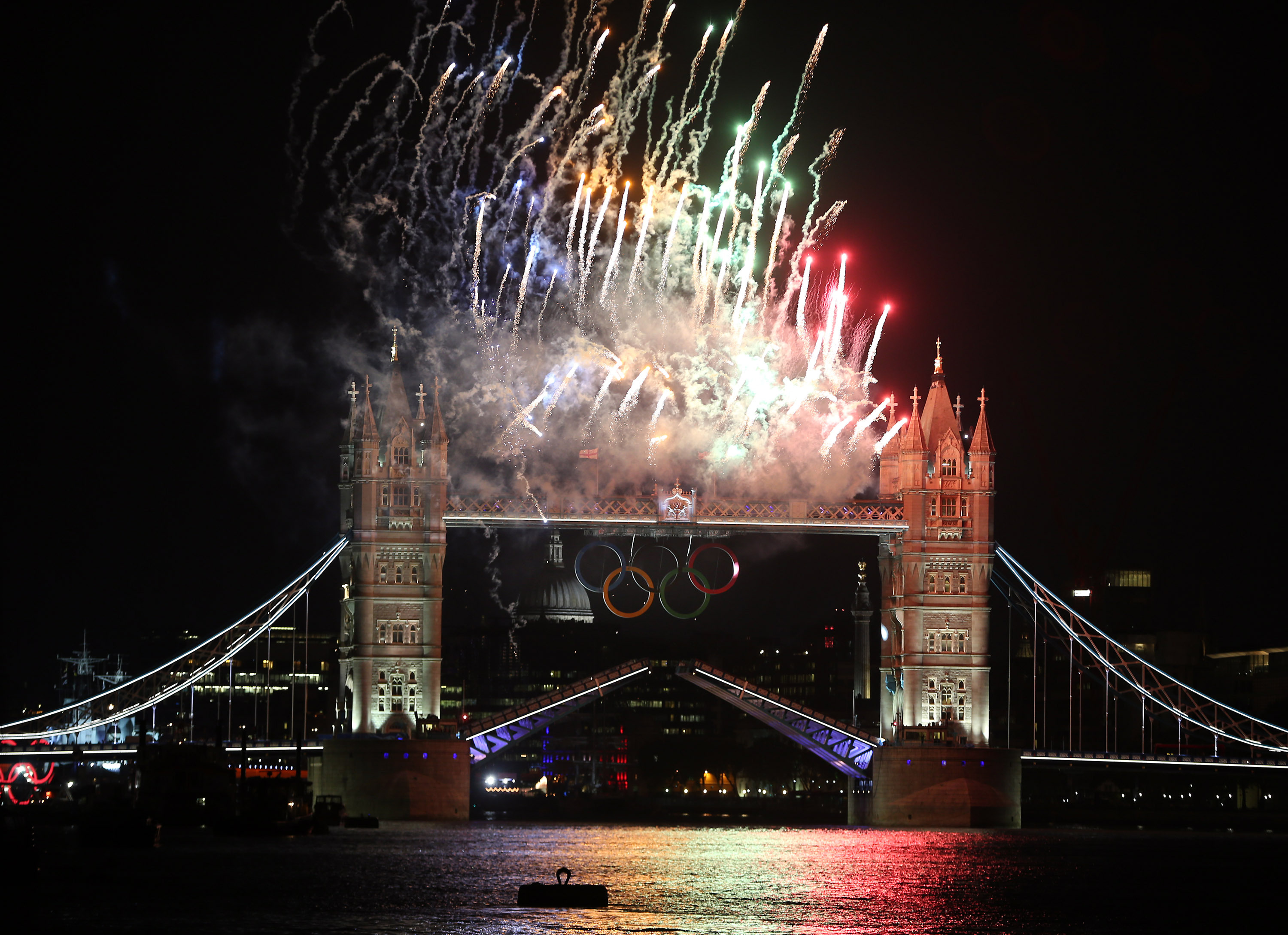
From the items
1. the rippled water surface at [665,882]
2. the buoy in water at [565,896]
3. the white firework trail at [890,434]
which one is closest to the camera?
the rippled water surface at [665,882]

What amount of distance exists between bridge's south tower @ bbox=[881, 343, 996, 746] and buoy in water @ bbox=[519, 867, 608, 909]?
49.2 meters

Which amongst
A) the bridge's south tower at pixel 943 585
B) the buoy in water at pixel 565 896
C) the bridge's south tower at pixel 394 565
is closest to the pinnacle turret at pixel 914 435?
→ the bridge's south tower at pixel 943 585

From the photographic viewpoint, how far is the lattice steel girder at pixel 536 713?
114438mm

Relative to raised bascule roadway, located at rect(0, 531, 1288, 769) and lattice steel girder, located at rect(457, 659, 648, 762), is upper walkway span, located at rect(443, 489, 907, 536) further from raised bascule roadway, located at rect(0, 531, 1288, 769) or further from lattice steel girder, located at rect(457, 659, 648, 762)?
lattice steel girder, located at rect(457, 659, 648, 762)

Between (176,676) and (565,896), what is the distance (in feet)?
161

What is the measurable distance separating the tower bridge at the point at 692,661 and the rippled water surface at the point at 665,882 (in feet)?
15.0

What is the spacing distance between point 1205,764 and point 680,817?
50.3m

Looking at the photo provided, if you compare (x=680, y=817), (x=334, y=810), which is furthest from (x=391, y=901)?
(x=680, y=817)

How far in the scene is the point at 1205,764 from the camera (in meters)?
114

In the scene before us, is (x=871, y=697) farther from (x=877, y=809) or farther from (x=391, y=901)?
(x=391, y=901)

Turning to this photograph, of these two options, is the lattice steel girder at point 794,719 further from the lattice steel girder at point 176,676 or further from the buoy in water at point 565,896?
the buoy in water at point 565,896

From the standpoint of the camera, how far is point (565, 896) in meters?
68.9

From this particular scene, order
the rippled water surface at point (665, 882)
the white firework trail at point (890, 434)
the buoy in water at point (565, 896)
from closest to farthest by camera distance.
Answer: the rippled water surface at point (665, 882) < the buoy in water at point (565, 896) < the white firework trail at point (890, 434)

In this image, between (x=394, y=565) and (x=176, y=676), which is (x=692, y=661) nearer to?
(x=394, y=565)
